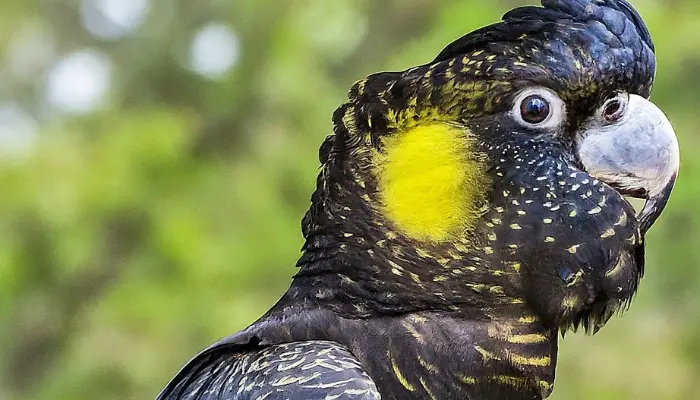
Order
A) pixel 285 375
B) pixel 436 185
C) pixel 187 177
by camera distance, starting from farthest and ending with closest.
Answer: pixel 187 177 < pixel 436 185 < pixel 285 375

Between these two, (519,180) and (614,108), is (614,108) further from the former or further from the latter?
(519,180)

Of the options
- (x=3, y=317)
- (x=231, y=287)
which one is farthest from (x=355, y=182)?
(x=3, y=317)

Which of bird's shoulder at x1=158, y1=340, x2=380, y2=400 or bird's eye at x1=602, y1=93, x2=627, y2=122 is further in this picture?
bird's eye at x1=602, y1=93, x2=627, y2=122

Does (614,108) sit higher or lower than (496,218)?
higher

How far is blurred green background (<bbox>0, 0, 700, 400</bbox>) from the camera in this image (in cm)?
229

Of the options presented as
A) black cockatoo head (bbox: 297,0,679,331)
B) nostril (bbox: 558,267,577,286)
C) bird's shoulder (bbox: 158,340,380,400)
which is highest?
black cockatoo head (bbox: 297,0,679,331)

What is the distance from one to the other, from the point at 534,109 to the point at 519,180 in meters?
0.11

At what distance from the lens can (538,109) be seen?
113 centimetres

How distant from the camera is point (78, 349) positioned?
2.34 meters

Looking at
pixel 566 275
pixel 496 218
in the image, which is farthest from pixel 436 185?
pixel 566 275

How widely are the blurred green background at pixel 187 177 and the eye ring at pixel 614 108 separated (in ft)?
3.87

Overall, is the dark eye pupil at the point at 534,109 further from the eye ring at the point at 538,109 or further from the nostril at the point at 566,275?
the nostril at the point at 566,275

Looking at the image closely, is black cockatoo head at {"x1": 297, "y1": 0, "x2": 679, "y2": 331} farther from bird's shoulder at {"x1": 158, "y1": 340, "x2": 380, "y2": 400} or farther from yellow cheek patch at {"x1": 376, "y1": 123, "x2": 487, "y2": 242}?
bird's shoulder at {"x1": 158, "y1": 340, "x2": 380, "y2": 400}

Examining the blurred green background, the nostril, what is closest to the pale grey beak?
the nostril
